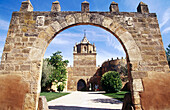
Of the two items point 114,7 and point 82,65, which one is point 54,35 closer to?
point 114,7

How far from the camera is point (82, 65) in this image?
2889 cm

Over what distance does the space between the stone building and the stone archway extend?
78.0 feet

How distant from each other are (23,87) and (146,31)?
14.6 ft

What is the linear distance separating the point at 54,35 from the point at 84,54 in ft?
86.4

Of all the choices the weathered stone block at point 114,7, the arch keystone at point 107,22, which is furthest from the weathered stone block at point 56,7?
the weathered stone block at point 114,7

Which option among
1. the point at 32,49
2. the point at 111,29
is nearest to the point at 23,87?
the point at 32,49

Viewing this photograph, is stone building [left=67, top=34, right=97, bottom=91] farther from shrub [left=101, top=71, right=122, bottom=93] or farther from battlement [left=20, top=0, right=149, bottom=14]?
battlement [left=20, top=0, right=149, bottom=14]

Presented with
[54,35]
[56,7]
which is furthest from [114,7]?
[54,35]

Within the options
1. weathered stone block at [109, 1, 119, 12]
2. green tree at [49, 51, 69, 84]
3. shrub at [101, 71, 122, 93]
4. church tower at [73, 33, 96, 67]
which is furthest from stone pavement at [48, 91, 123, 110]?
church tower at [73, 33, 96, 67]

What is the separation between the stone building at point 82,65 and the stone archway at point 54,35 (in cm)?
2377

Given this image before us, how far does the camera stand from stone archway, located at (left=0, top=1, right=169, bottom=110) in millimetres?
3330

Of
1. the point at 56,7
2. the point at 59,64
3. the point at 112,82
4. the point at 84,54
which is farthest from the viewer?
the point at 84,54

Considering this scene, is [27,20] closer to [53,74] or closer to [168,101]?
[168,101]

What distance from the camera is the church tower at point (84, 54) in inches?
1147
